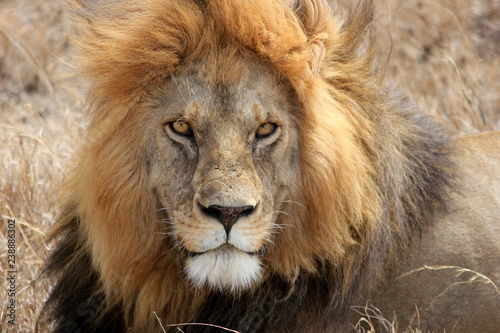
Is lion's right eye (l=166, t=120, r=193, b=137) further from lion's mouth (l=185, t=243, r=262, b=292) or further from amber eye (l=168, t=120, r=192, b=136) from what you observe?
lion's mouth (l=185, t=243, r=262, b=292)

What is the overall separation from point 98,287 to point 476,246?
1.73 meters

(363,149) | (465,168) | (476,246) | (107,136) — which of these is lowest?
(476,246)

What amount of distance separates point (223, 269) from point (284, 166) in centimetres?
50

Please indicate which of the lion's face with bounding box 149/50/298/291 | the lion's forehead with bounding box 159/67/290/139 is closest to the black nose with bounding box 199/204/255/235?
the lion's face with bounding box 149/50/298/291

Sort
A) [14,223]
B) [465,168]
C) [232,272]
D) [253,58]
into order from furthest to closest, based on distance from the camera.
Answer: [14,223], [465,168], [253,58], [232,272]

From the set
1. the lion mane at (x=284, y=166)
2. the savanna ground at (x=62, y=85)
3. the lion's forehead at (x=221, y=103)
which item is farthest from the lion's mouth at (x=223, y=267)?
the savanna ground at (x=62, y=85)

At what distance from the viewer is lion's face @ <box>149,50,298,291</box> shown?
8.92ft

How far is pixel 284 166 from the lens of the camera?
3006mm

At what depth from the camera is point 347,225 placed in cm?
309

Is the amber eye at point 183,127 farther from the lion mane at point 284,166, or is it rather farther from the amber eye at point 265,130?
the amber eye at point 265,130

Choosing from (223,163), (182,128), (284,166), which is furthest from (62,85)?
(223,163)

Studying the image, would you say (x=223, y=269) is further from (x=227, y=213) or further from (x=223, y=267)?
(x=227, y=213)

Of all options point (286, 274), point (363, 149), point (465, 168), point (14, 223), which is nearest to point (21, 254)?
point (14, 223)

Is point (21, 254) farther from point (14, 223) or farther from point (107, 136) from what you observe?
point (107, 136)
